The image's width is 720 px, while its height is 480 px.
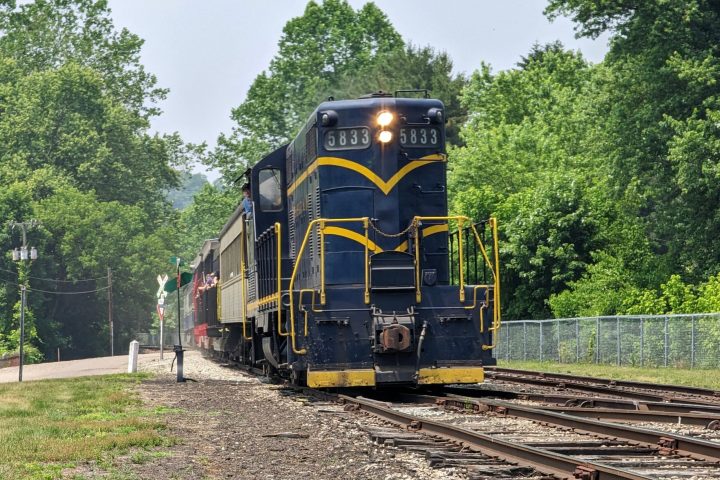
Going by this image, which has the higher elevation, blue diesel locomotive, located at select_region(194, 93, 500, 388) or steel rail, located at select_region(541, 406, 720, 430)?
blue diesel locomotive, located at select_region(194, 93, 500, 388)

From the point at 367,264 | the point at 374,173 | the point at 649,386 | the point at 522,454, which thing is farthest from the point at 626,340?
the point at 522,454

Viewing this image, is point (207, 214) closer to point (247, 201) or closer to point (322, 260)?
point (247, 201)

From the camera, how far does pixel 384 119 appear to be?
A: 17844 millimetres

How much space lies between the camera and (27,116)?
83.1 m

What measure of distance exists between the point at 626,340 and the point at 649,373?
453 centimetres

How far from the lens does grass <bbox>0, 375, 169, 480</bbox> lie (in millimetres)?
11023

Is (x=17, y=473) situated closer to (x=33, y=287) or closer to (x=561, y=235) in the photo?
(x=561, y=235)

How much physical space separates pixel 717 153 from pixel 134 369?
1910 cm

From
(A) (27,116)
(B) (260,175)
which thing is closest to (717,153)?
(B) (260,175)

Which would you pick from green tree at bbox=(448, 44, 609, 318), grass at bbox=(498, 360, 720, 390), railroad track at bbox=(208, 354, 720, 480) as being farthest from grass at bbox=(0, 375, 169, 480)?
green tree at bbox=(448, 44, 609, 318)

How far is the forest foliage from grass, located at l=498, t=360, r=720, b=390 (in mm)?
4118

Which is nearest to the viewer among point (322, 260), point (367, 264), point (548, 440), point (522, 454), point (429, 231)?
point (522, 454)

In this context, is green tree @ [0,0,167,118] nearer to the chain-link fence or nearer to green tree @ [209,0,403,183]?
green tree @ [209,0,403,183]

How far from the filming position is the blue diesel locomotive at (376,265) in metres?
16.7
